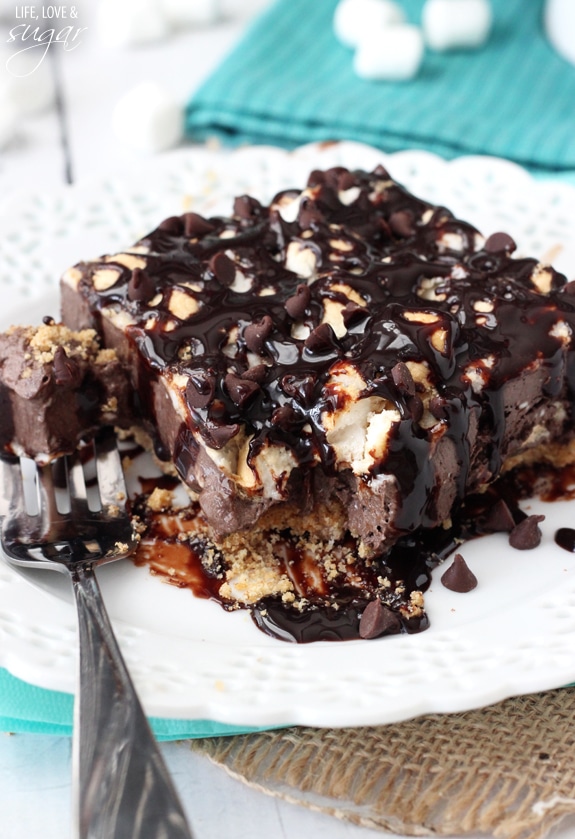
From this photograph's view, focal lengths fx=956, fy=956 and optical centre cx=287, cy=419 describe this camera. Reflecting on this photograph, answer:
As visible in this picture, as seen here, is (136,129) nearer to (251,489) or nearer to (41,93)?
(41,93)

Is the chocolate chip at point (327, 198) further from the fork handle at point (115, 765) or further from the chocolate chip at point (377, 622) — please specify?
the fork handle at point (115, 765)

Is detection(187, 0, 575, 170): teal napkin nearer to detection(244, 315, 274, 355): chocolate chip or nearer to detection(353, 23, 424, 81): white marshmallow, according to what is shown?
detection(353, 23, 424, 81): white marshmallow

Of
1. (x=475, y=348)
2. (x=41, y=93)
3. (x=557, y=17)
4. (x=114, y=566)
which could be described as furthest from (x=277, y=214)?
(x=557, y=17)

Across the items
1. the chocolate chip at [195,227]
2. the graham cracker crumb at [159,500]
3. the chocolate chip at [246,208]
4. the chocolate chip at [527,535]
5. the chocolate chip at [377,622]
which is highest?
the chocolate chip at [195,227]

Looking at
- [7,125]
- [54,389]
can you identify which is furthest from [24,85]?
[54,389]

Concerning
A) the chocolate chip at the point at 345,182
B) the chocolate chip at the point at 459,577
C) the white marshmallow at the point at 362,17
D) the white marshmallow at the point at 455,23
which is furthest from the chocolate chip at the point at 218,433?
the white marshmallow at the point at 455,23

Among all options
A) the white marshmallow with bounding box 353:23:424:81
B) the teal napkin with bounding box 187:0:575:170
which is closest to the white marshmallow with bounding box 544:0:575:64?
the teal napkin with bounding box 187:0:575:170

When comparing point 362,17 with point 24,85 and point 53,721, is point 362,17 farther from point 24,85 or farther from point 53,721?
point 53,721
